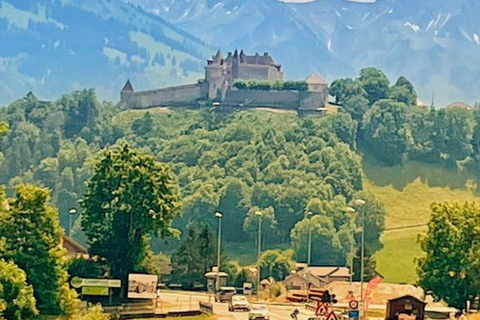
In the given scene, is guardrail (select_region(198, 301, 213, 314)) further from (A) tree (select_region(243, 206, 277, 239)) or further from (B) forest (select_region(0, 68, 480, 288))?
(A) tree (select_region(243, 206, 277, 239))

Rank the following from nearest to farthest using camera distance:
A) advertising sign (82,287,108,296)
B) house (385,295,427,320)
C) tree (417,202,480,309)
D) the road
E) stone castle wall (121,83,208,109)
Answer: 1. house (385,295,427,320)
2. the road
3. advertising sign (82,287,108,296)
4. tree (417,202,480,309)
5. stone castle wall (121,83,208,109)

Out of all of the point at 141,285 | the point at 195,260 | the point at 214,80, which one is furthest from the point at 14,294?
the point at 214,80

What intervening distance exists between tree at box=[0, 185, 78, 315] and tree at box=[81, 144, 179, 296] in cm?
1184

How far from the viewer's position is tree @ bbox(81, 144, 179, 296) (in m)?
69.7

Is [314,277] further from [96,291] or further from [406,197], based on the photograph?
[96,291]

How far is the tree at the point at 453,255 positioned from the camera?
235 feet

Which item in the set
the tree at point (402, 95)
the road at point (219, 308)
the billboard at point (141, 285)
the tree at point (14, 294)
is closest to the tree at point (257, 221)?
the tree at point (402, 95)

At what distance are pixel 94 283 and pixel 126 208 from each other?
16.1ft

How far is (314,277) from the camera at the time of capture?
113 metres

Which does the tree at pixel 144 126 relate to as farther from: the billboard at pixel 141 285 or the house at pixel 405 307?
the house at pixel 405 307

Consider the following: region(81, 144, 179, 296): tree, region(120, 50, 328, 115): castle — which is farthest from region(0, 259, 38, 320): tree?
region(120, 50, 328, 115): castle

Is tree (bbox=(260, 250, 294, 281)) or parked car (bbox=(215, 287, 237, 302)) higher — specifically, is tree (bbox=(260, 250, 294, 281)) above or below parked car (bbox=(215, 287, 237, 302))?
above

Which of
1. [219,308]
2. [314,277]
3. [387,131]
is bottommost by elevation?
[219,308]

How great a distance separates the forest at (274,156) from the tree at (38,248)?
245 feet
